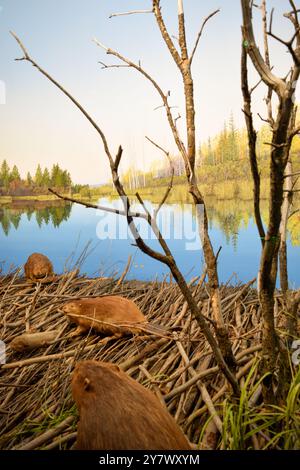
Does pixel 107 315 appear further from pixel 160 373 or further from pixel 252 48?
pixel 252 48

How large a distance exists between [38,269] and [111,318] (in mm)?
1000

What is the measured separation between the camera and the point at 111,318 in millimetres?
1666

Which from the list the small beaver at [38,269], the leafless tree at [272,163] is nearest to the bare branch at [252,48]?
the leafless tree at [272,163]

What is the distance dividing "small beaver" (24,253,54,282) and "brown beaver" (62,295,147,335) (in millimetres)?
826

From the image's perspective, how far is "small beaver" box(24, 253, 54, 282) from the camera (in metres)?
2.52

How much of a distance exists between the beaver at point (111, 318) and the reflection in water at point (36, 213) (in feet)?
8.29

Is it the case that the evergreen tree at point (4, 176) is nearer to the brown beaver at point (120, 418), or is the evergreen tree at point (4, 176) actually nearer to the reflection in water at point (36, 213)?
the reflection in water at point (36, 213)

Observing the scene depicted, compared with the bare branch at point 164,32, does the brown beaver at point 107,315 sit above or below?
below

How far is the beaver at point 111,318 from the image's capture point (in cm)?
165

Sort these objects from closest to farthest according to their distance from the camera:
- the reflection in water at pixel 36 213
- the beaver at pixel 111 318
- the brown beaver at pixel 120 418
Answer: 1. the brown beaver at pixel 120 418
2. the beaver at pixel 111 318
3. the reflection in water at pixel 36 213

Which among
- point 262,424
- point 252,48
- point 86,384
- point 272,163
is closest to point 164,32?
point 252,48

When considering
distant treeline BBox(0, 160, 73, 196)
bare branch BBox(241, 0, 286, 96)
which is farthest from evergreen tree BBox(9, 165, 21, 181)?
bare branch BBox(241, 0, 286, 96)

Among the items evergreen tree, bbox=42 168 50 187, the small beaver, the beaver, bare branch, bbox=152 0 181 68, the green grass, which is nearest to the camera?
the green grass

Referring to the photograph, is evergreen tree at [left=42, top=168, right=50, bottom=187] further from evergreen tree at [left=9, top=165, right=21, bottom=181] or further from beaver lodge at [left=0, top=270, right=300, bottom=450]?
beaver lodge at [left=0, top=270, right=300, bottom=450]
